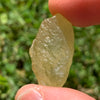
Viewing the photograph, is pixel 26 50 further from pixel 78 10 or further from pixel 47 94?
pixel 47 94

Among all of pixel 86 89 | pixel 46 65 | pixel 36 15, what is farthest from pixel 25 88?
pixel 36 15

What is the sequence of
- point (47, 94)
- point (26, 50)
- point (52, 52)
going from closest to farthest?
point (47, 94), point (52, 52), point (26, 50)

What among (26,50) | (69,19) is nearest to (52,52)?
(69,19)

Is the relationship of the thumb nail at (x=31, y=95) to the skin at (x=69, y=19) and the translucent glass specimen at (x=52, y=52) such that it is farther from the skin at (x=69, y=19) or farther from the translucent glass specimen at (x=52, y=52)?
the translucent glass specimen at (x=52, y=52)

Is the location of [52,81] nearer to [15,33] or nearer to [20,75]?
[20,75]

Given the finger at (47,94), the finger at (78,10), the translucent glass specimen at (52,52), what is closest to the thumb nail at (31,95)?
the finger at (47,94)

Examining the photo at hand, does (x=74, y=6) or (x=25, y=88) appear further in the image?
(x=74, y=6)
